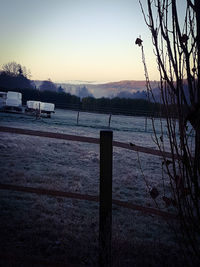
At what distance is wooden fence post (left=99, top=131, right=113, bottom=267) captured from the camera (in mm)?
1659

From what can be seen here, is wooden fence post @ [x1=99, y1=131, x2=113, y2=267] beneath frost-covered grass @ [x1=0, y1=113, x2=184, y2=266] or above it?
above

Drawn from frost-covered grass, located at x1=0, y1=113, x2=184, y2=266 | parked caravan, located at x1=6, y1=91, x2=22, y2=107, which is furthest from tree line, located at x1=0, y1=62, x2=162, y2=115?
frost-covered grass, located at x1=0, y1=113, x2=184, y2=266

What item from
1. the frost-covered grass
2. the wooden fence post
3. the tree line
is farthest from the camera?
the tree line

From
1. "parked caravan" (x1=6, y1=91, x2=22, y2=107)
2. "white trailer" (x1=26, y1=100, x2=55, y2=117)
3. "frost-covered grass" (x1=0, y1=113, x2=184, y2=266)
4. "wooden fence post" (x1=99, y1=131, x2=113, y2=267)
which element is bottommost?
"frost-covered grass" (x1=0, y1=113, x2=184, y2=266)

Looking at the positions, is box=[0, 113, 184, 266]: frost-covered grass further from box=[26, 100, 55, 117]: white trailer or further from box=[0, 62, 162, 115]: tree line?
box=[0, 62, 162, 115]: tree line

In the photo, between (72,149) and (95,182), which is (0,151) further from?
(95,182)

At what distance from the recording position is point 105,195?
171 centimetres

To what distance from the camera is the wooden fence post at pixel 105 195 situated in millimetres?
1659

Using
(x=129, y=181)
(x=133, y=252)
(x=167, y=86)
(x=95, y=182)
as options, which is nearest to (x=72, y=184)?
(x=95, y=182)

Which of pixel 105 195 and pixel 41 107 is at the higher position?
pixel 41 107

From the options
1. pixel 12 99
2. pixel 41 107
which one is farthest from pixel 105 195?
pixel 12 99

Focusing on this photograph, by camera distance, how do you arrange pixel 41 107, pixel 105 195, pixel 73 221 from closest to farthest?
1. pixel 105 195
2. pixel 73 221
3. pixel 41 107

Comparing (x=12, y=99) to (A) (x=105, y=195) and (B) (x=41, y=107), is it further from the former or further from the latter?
(A) (x=105, y=195)

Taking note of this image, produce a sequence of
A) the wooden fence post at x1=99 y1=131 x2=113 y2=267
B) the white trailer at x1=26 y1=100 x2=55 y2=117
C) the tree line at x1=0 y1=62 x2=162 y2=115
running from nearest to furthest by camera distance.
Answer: the wooden fence post at x1=99 y1=131 x2=113 y2=267 → the white trailer at x1=26 y1=100 x2=55 y2=117 → the tree line at x1=0 y1=62 x2=162 y2=115
